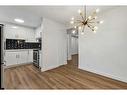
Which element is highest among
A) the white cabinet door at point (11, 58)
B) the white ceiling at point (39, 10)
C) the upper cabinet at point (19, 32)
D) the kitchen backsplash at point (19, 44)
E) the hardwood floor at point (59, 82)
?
the white ceiling at point (39, 10)

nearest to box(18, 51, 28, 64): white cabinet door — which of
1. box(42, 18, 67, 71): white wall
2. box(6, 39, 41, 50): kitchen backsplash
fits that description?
box(6, 39, 41, 50): kitchen backsplash

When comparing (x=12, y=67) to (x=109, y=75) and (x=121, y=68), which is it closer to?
(x=109, y=75)

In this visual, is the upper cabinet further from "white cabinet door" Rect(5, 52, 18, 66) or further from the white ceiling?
the white ceiling

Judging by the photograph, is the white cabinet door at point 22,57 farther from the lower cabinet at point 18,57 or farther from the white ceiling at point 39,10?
the white ceiling at point 39,10

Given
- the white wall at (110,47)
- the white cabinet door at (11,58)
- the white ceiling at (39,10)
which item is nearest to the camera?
the white wall at (110,47)

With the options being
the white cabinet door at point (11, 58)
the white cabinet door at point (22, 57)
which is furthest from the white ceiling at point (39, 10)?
the white cabinet door at point (22, 57)

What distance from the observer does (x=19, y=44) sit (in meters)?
5.45

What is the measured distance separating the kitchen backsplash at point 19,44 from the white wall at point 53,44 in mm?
596

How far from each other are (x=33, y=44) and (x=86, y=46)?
302 cm

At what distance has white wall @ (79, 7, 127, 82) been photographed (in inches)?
133

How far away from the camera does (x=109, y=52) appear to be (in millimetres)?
3801

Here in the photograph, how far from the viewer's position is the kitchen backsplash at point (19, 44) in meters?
4.99

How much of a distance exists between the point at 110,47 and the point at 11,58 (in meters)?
5.04
